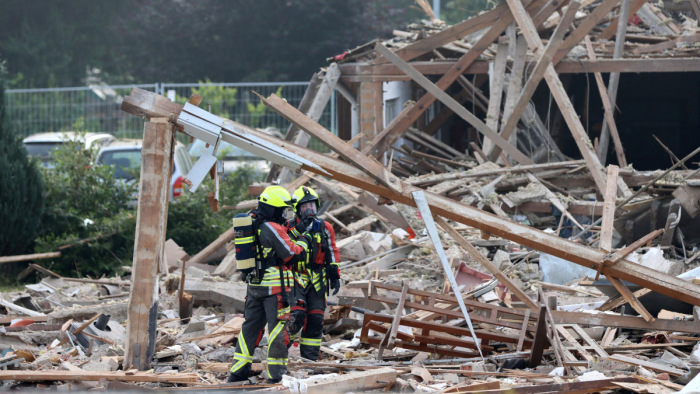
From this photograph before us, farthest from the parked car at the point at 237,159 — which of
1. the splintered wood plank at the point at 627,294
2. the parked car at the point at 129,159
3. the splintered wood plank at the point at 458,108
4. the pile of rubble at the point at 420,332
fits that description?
the splintered wood plank at the point at 627,294

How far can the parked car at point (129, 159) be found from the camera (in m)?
13.8

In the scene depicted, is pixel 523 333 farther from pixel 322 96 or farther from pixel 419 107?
pixel 322 96

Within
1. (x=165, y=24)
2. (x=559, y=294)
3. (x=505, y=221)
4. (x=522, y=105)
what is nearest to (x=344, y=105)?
(x=522, y=105)

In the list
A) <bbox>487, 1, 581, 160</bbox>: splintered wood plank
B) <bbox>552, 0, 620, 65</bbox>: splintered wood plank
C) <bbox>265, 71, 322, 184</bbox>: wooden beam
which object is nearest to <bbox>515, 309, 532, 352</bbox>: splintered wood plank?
<bbox>487, 1, 581, 160</bbox>: splintered wood plank

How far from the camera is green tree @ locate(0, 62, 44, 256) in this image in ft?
38.2

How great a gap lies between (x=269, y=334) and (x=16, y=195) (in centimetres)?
663

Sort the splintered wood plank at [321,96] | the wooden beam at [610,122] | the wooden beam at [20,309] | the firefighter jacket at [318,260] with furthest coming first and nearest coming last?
the splintered wood plank at [321,96] < the wooden beam at [610,122] < the wooden beam at [20,309] < the firefighter jacket at [318,260]

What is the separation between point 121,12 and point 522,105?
2603cm

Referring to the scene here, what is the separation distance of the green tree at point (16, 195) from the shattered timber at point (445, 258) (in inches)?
26.8

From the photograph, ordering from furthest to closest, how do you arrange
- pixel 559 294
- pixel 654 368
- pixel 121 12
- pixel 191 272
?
1. pixel 121 12
2. pixel 191 272
3. pixel 559 294
4. pixel 654 368

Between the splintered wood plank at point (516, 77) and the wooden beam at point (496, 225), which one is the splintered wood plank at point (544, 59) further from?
the wooden beam at point (496, 225)

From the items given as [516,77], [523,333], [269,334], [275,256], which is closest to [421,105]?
[516,77]

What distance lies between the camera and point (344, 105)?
15383 mm

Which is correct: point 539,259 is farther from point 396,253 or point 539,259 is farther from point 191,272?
point 191,272
